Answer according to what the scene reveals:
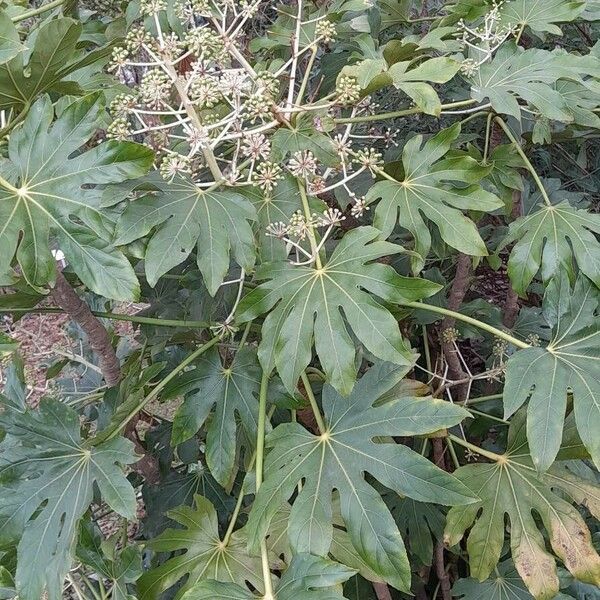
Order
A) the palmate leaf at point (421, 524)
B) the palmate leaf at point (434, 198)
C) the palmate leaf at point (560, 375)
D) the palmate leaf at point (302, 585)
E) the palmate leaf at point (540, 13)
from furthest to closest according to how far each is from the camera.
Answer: the palmate leaf at point (421, 524), the palmate leaf at point (540, 13), the palmate leaf at point (434, 198), the palmate leaf at point (560, 375), the palmate leaf at point (302, 585)

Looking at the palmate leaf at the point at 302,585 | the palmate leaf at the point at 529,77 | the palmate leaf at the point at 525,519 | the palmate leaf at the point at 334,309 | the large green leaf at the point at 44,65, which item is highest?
the large green leaf at the point at 44,65

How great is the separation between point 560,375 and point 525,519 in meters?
0.27

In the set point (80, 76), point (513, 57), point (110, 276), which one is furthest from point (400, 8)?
point (110, 276)

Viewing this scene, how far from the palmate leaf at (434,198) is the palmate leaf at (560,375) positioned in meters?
0.18

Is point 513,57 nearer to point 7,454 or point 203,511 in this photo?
point 203,511

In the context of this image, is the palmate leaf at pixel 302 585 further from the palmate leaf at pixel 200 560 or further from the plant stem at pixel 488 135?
the plant stem at pixel 488 135

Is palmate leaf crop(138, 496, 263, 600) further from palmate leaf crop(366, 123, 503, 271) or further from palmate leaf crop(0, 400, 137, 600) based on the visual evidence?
palmate leaf crop(366, 123, 503, 271)

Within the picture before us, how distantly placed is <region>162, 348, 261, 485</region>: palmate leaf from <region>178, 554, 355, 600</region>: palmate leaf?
24cm

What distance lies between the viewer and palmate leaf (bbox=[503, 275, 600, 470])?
91 cm

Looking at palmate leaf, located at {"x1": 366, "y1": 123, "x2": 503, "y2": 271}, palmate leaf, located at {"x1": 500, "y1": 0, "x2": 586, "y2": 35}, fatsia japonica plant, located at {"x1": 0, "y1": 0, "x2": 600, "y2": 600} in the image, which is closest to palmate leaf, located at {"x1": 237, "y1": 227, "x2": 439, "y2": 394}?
fatsia japonica plant, located at {"x1": 0, "y1": 0, "x2": 600, "y2": 600}

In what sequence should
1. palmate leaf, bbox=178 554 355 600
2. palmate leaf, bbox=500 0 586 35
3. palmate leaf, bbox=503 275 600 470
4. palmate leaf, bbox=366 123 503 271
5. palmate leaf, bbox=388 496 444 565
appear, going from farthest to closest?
palmate leaf, bbox=388 496 444 565 → palmate leaf, bbox=500 0 586 35 → palmate leaf, bbox=366 123 503 271 → palmate leaf, bbox=503 275 600 470 → palmate leaf, bbox=178 554 355 600

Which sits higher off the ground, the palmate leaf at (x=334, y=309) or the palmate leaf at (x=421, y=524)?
the palmate leaf at (x=334, y=309)

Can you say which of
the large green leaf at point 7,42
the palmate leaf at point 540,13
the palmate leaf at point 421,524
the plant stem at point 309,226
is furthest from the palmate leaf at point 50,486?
the palmate leaf at point 540,13

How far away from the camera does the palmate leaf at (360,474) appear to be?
88 cm
